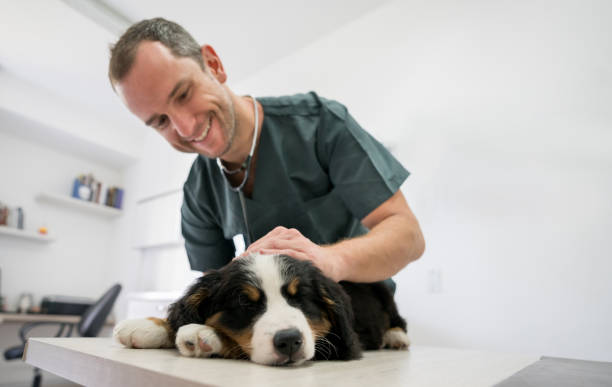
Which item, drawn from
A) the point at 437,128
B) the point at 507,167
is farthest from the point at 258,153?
the point at 437,128

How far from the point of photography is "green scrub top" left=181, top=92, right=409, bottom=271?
4.09 ft

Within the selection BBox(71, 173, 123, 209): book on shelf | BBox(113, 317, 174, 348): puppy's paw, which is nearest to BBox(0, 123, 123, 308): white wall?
BBox(71, 173, 123, 209): book on shelf

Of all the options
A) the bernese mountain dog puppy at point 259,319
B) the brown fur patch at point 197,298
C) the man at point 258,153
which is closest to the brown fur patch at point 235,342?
the bernese mountain dog puppy at point 259,319

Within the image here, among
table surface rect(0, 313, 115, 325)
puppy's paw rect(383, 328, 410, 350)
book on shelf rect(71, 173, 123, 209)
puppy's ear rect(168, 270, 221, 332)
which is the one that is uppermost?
book on shelf rect(71, 173, 123, 209)

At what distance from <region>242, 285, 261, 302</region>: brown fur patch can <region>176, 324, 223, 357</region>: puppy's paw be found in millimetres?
110

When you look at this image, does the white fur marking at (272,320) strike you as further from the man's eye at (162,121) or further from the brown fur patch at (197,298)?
the man's eye at (162,121)

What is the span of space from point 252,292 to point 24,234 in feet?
17.1

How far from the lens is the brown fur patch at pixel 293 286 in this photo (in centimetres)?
83

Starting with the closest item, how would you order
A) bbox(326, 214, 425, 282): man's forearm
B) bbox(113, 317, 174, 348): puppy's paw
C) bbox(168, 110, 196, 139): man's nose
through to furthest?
1. bbox(113, 317, 174, 348): puppy's paw
2. bbox(326, 214, 425, 282): man's forearm
3. bbox(168, 110, 196, 139): man's nose

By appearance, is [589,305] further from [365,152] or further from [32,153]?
[32,153]

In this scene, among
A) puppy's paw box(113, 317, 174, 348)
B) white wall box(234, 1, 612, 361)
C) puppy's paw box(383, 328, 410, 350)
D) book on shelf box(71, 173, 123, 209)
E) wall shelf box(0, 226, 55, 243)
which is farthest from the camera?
book on shelf box(71, 173, 123, 209)

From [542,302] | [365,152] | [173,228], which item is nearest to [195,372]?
[365,152]

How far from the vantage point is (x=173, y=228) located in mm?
4832

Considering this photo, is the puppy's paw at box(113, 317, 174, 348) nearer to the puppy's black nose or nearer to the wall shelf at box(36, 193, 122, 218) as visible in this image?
the puppy's black nose
